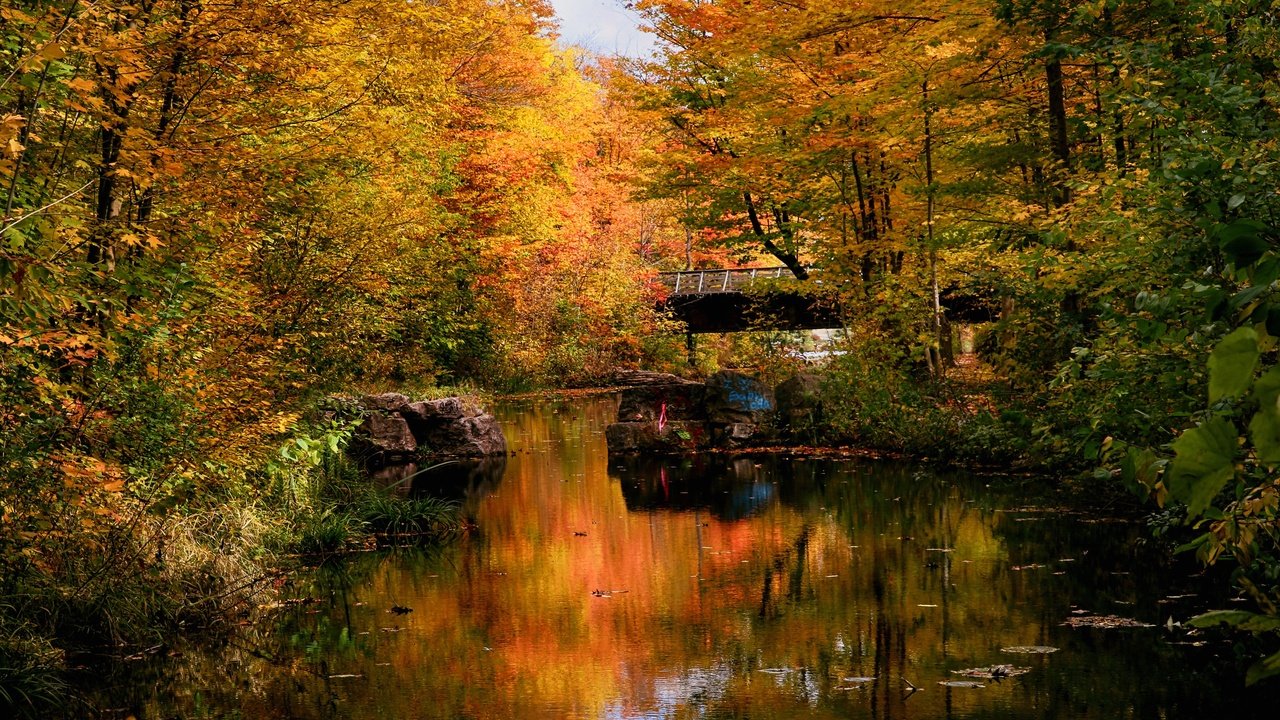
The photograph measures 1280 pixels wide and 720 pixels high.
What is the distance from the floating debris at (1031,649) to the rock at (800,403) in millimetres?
12352

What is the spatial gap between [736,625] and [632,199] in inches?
674

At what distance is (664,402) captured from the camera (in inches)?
878

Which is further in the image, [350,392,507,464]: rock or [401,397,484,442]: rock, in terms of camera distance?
[401,397,484,442]: rock

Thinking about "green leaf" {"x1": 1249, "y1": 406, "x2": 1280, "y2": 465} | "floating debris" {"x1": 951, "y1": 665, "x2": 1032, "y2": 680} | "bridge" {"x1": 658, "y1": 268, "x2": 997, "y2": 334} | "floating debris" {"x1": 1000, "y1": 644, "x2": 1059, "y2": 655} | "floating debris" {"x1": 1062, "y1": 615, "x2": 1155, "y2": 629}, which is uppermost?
"bridge" {"x1": 658, "y1": 268, "x2": 997, "y2": 334}

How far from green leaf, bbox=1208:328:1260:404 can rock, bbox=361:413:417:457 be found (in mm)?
19948

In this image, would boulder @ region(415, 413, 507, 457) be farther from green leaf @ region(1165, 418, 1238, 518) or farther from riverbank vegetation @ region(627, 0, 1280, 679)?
green leaf @ region(1165, 418, 1238, 518)

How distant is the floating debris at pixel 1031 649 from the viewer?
815cm

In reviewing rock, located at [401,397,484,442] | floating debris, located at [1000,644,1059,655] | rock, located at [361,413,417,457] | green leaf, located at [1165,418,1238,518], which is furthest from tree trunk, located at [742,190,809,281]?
green leaf, located at [1165,418,1238,518]

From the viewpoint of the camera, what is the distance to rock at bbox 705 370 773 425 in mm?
21766

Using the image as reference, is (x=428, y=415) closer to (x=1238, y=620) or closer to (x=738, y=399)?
(x=738, y=399)

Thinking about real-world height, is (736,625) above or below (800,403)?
below

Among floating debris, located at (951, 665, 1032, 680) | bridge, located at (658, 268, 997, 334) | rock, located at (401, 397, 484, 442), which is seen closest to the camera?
floating debris, located at (951, 665, 1032, 680)

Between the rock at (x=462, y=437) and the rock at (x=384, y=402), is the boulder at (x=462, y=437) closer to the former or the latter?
the rock at (x=462, y=437)

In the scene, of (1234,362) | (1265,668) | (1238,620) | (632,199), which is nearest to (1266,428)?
(1234,362)
